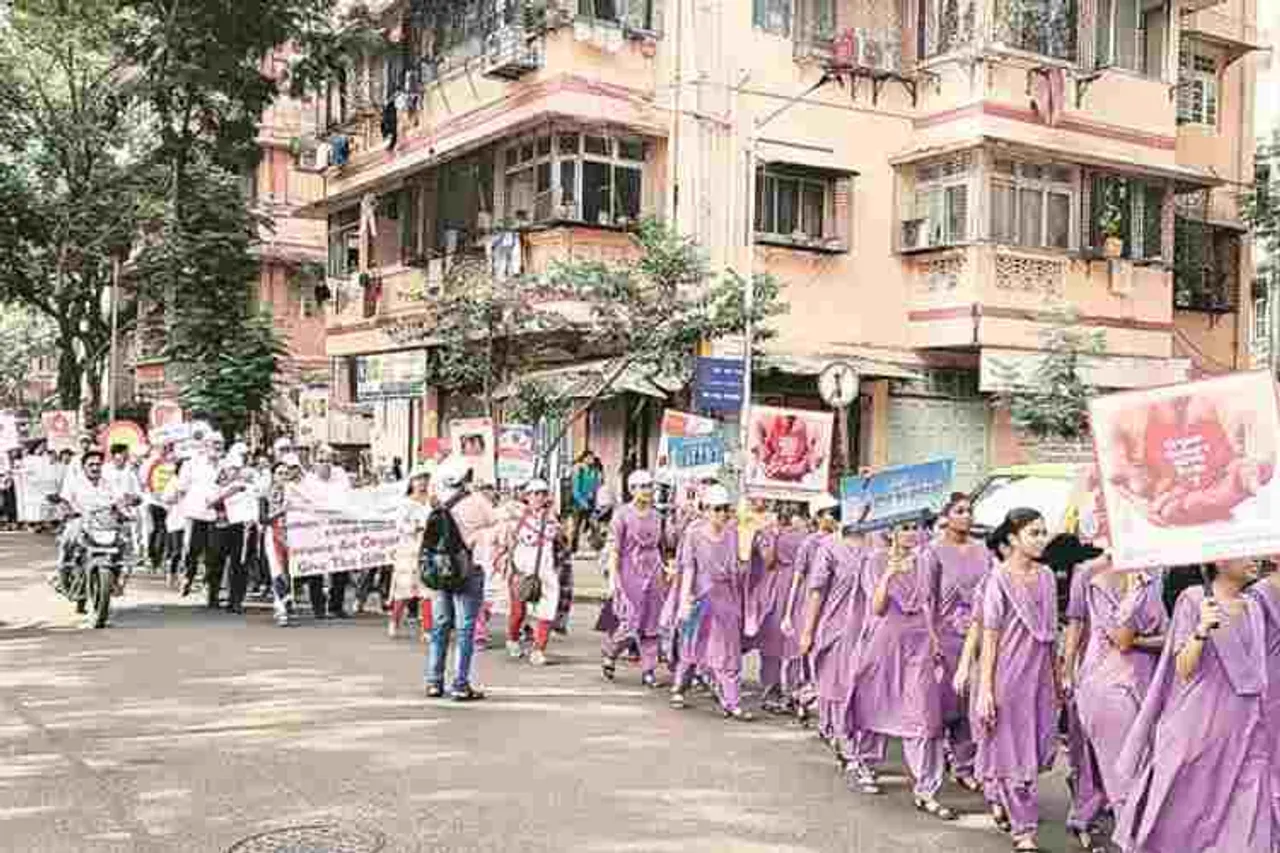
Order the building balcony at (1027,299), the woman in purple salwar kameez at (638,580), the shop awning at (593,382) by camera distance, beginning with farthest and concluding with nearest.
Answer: the building balcony at (1027,299) → the shop awning at (593,382) → the woman in purple salwar kameez at (638,580)

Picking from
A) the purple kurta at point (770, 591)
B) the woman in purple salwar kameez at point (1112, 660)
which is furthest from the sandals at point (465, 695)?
A: the woman in purple salwar kameez at point (1112, 660)

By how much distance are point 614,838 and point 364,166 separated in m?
23.5

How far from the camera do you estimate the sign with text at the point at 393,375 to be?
89.2ft

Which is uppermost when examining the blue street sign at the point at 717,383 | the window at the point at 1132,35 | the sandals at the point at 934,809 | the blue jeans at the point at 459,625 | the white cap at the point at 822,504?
the window at the point at 1132,35

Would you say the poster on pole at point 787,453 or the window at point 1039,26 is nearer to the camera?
the poster on pole at point 787,453

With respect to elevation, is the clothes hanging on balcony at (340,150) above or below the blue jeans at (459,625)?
above

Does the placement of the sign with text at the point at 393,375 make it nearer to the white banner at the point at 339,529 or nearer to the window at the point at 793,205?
the window at the point at 793,205

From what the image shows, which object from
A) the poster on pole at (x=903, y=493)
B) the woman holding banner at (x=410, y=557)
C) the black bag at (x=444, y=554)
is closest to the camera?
the poster on pole at (x=903, y=493)

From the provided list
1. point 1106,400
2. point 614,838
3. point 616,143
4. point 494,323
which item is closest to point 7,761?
point 614,838

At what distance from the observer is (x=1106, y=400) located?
20.1 ft

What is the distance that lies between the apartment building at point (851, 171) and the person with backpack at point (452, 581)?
11.8m

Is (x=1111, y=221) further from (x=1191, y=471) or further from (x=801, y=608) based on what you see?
(x=1191, y=471)

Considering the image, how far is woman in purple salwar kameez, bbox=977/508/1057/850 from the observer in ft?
23.9

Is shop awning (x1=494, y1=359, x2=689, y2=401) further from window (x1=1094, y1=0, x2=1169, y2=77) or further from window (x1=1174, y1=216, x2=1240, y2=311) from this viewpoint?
window (x1=1174, y1=216, x2=1240, y2=311)
